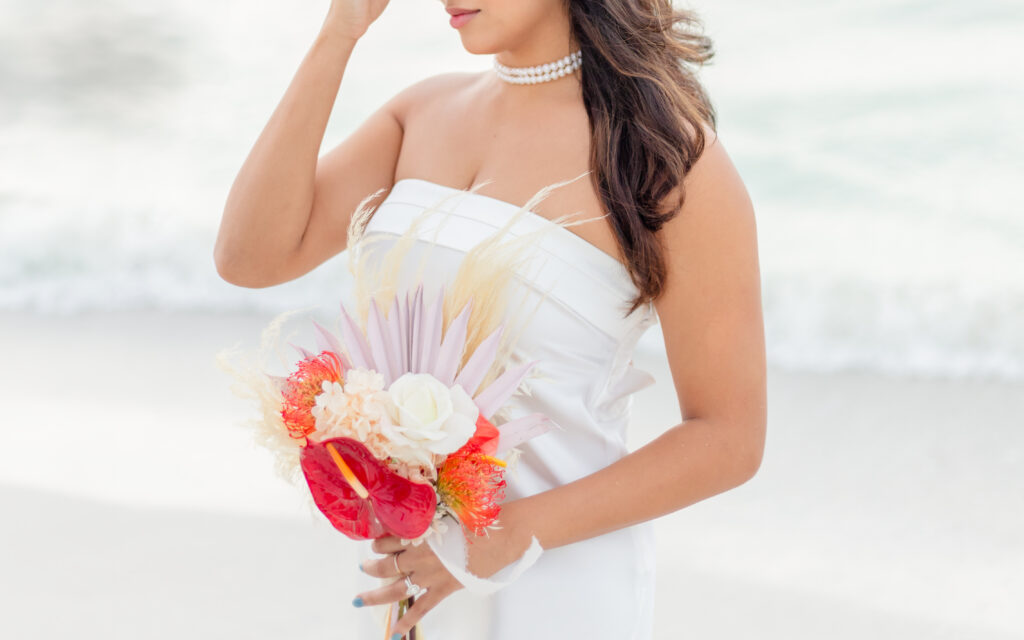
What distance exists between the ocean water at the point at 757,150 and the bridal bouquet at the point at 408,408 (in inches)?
145

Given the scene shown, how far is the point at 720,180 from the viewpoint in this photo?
1.40m

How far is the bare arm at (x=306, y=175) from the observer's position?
1.56 metres

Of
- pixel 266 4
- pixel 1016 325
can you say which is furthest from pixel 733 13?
pixel 266 4

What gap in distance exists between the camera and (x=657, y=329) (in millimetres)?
4684

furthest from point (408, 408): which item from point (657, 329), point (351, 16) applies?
point (657, 329)

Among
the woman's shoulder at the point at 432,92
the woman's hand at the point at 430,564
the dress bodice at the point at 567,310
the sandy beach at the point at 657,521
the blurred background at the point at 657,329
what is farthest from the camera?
the blurred background at the point at 657,329

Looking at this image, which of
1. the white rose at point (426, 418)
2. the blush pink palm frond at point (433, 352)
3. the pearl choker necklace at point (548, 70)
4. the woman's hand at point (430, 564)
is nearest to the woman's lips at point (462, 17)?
the pearl choker necklace at point (548, 70)

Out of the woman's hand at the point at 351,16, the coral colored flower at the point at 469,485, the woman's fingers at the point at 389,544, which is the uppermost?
the woman's hand at the point at 351,16

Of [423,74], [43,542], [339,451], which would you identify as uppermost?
[339,451]

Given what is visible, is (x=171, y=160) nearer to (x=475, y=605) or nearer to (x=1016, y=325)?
(x=1016, y=325)

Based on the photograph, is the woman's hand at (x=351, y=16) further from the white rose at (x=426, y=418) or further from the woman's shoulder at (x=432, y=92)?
the white rose at (x=426, y=418)

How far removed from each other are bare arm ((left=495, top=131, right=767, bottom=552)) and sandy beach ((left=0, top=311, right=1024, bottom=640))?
70.1 inches

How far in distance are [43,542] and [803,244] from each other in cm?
399

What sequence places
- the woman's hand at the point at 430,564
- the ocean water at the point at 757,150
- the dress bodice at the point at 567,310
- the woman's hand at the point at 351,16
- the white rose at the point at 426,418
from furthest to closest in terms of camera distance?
the ocean water at the point at 757,150 < the woman's hand at the point at 351,16 < the dress bodice at the point at 567,310 < the woman's hand at the point at 430,564 < the white rose at the point at 426,418
